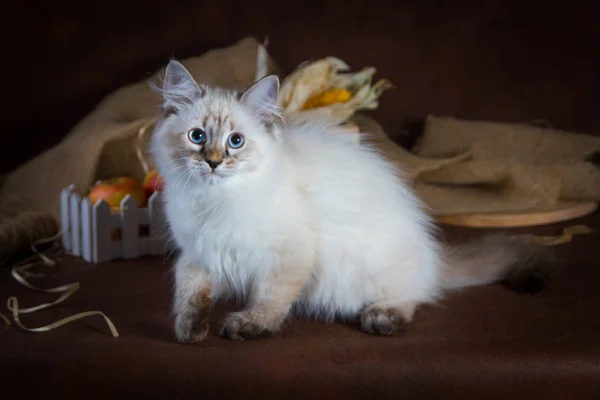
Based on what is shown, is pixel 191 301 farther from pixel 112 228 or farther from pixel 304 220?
pixel 112 228

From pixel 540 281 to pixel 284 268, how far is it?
2.28 ft

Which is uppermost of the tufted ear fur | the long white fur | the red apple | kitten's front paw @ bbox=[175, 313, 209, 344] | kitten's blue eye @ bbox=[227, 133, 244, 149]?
the tufted ear fur

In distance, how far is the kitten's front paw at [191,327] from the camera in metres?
1.42

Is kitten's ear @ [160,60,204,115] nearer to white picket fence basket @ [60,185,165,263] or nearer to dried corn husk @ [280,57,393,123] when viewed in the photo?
white picket fence basket @ [60,185,165,263]

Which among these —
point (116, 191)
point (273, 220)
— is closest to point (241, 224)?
point (273, 220)

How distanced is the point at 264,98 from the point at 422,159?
1105 mm

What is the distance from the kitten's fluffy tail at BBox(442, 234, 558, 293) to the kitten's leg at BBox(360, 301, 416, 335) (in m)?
0.24

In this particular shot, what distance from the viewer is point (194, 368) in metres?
1.33

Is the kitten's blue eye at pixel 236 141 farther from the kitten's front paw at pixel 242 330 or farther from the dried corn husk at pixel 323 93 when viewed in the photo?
the dried corn husk at pixel 323 93

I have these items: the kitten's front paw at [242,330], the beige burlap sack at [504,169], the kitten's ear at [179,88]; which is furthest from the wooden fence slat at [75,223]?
the beige burlap sack at [504,169]

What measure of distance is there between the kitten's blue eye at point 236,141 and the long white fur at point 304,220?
1cm

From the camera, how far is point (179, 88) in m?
1.47

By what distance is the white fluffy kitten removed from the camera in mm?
1441

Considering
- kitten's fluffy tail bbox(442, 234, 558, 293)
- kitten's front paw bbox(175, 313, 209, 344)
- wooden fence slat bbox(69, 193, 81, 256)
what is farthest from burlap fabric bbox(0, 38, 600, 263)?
kitten's front paw bbox(175, 313, 209, 344)
